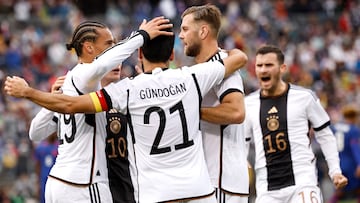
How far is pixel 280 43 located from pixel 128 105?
78.5 feet

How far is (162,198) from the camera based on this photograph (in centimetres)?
770

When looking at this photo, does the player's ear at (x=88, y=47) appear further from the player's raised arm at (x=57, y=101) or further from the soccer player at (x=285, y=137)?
the soccer player at (x=285, y=137)

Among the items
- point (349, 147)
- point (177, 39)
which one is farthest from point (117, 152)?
point (177, 39)

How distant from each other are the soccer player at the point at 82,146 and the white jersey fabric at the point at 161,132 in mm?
487

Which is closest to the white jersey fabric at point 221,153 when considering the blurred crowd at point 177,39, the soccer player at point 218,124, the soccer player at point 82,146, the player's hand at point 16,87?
the soccer player at point 218,124

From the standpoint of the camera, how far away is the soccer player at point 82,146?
8.33m

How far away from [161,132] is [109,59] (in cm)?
71

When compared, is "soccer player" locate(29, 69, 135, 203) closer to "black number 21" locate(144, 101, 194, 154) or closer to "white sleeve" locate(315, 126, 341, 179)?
"black number 21" locate(144, 101, 194, 154)

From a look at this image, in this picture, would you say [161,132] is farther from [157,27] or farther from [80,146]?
[80,146]

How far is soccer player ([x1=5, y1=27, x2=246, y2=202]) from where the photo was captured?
7.70 meters

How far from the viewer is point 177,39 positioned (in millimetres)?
27906

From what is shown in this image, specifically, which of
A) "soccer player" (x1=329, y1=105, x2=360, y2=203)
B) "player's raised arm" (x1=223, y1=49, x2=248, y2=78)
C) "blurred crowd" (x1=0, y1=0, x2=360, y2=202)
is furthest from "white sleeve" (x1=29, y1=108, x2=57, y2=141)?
"blurred crowd" (x1=0, y1=0, x2=360, y2=202)

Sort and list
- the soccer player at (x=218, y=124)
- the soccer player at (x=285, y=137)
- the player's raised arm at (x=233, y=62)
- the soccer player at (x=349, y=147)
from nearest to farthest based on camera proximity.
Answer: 1. the player's raised arm at (x=233, y=62)
2. the soccer player at (x=218, y=124)
3. the soccer player at (x=285, y=137)
4. the soccer player at (x=349, y=147)

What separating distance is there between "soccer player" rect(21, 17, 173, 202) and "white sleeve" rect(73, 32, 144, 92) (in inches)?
6.2
